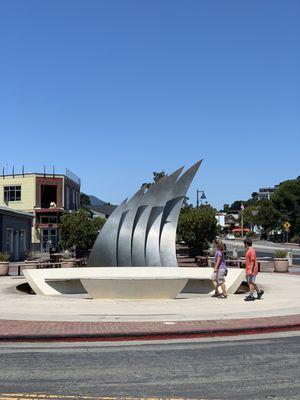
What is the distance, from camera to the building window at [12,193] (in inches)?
2837

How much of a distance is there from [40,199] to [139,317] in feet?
197

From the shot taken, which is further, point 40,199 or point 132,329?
point 40,199

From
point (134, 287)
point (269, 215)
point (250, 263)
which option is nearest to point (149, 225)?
point (134, 287)

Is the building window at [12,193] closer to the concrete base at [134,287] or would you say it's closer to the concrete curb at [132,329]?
the concrete base at [134,287]

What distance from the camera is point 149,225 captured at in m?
26.6

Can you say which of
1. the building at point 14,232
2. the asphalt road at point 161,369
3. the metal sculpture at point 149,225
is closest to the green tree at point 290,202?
the building at point 14,232

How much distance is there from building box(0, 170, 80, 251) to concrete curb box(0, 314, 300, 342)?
59.3 meters

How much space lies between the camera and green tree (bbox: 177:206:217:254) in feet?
142

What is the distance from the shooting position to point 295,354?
925 centimetres

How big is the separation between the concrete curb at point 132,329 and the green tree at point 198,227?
30389mm

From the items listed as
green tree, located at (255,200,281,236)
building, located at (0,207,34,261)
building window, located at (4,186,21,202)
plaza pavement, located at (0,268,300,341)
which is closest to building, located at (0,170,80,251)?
building window, located at (4,186,21,202)

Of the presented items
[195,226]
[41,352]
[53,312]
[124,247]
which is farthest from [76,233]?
[41,352]

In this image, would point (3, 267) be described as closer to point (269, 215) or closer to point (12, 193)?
point (12, 193)

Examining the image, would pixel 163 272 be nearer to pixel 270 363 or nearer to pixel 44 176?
pixel 270 363
